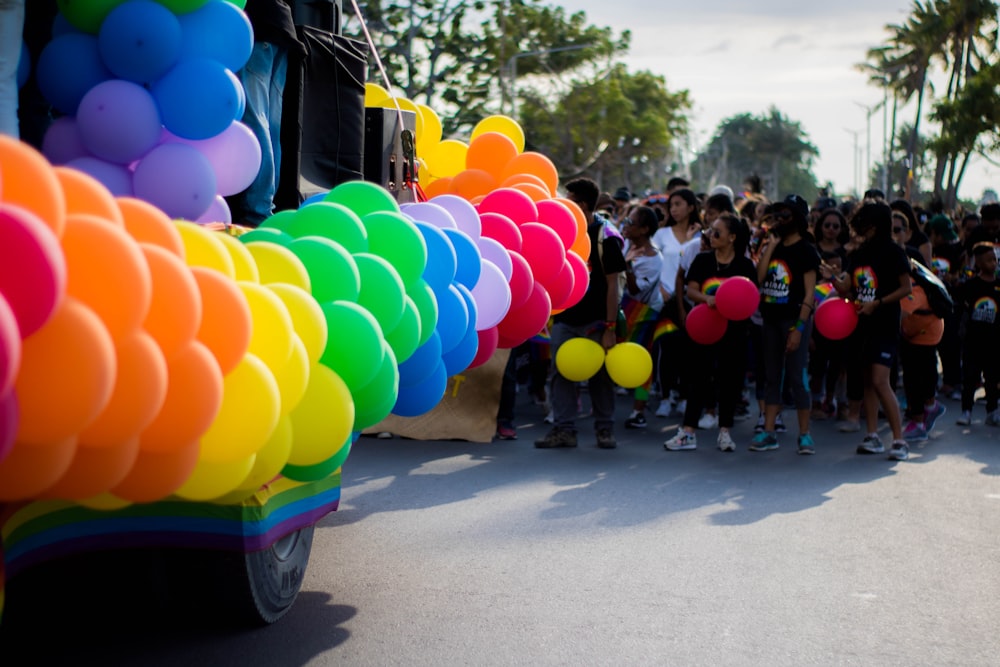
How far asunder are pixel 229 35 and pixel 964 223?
10019mm

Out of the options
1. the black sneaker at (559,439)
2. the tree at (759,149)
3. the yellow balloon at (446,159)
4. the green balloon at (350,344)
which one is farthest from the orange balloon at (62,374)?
the tree at (759,149)

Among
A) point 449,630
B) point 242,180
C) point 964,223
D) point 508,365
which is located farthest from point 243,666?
point 964,223

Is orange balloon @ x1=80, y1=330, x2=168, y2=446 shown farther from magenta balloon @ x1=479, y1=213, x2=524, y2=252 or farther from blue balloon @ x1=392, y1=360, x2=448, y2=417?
magenta balloon @ x1=479, y1=213, x2=524, y2=252

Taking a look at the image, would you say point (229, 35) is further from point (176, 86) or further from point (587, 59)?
point (587, 59)

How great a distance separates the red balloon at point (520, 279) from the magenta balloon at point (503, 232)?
120 mm

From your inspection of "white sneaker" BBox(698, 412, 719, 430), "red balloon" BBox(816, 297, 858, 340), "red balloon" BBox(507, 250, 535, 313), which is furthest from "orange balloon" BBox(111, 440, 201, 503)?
"white sneaker" BBox(698, 412, 719, 430)

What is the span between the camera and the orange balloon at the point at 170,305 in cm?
263

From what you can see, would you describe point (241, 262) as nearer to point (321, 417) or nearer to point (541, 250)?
point (321, 417)

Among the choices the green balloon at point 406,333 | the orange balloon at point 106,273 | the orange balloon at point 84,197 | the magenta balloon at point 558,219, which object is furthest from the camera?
the magenta balloon at point 558,219

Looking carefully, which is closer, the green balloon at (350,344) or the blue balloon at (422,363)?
the green balloon at (350,344)

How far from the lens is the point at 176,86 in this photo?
4.33 meters

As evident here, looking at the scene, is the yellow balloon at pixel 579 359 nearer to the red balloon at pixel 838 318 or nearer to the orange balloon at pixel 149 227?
the red balloon at pixel 838 318

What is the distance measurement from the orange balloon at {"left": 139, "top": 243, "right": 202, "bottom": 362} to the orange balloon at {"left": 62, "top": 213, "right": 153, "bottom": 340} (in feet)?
0.41

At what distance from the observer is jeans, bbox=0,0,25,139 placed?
398 cm
